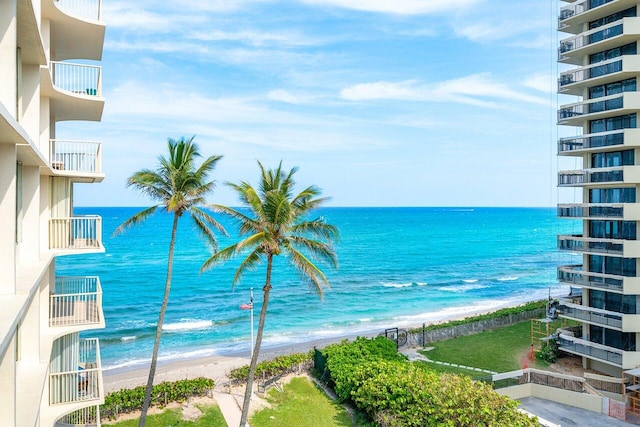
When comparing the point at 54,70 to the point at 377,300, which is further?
the point at 377,300

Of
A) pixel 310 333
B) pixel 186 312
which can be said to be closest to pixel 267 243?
pixel 310 333

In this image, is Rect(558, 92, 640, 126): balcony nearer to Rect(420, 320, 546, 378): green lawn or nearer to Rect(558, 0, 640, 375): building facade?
Rect(558, 0, 640, 375): building facade

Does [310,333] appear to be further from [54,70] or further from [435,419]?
[54,70]

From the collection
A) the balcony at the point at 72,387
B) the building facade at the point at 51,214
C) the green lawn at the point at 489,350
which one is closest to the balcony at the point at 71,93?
the building facade at the point at 51,214

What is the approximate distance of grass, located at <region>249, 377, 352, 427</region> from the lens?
21266mm

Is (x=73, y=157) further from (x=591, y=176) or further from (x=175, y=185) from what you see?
(x=591, y=176)

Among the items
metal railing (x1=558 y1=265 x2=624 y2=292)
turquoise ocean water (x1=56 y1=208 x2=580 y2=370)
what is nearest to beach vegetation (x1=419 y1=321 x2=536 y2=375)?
metal railing (x1=558 y1=265 x2=624 y2=292)

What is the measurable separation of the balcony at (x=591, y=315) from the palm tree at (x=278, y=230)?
51.9 feet

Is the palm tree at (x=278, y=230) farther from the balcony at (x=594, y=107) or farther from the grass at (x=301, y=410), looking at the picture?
the balcony at (x=594, y=107)

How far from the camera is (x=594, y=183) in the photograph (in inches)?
1041

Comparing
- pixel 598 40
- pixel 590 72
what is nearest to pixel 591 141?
pixel 590 72

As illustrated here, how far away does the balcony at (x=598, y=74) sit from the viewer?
24594mm

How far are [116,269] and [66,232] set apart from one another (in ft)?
228

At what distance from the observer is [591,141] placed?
26859 mm
